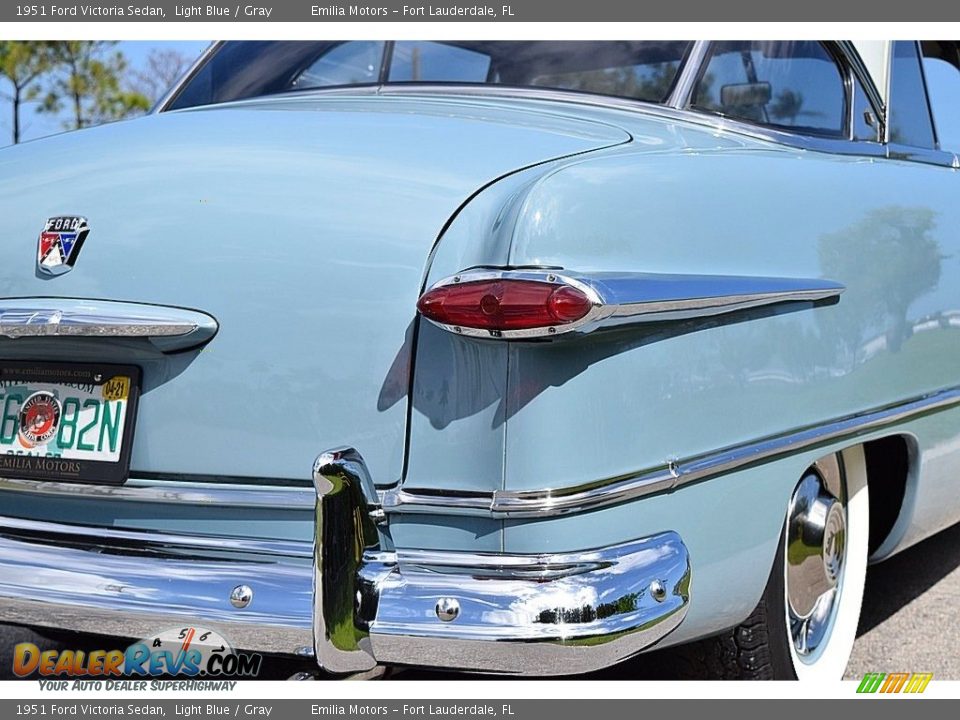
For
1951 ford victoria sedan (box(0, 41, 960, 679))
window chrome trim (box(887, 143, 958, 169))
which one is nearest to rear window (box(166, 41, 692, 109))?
1951 ford victoria sedan (box(0, 41, 960, 679))

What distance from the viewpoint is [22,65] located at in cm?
2227

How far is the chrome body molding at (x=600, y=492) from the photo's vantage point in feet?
6.15

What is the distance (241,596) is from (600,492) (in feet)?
2.10

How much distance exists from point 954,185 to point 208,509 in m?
2.41

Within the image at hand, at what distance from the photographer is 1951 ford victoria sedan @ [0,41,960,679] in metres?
1.88

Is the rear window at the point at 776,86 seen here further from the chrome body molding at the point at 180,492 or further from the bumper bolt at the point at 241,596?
the bumper bolt at the point at 241,596

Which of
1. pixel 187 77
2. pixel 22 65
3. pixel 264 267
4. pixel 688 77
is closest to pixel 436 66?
pixel 688 77

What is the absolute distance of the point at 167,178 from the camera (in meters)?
2.17

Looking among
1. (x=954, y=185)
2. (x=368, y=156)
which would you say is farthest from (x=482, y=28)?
(x=954, y=185)

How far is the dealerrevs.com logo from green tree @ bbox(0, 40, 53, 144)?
2094 cm

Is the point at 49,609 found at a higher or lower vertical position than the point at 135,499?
lower

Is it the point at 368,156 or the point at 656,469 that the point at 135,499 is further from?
the point at 656,469

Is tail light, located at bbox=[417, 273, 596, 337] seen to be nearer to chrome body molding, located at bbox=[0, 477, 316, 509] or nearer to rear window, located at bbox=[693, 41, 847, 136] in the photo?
chrome body molding, located at bbox=[0, 477, 316, 509]
